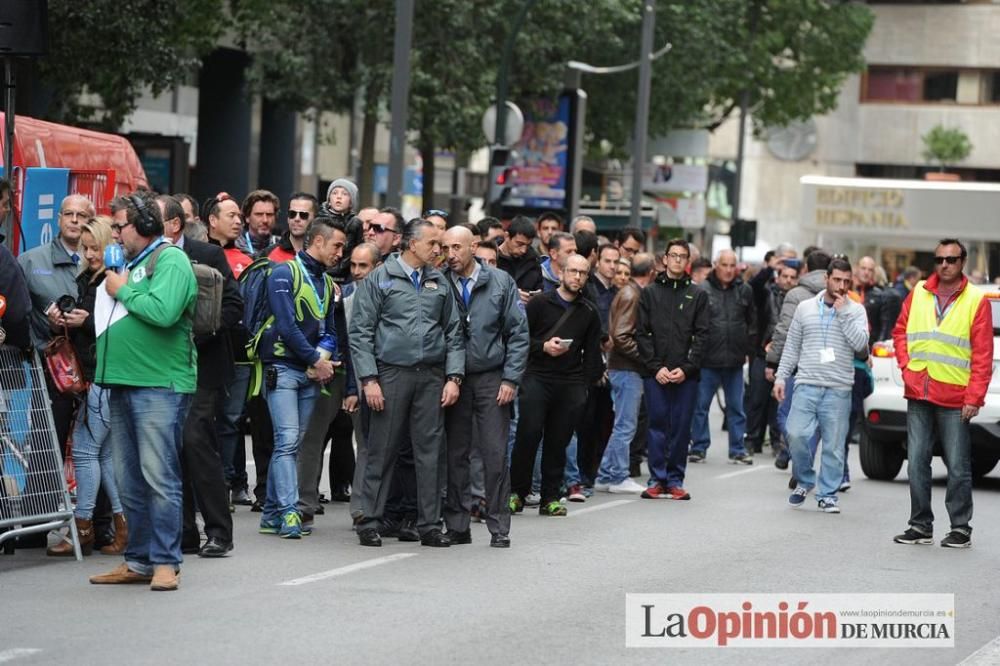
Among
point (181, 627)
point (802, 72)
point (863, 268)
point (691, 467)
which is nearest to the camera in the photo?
point (181, 627)

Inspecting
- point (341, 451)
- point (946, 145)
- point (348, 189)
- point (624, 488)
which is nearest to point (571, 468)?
point (624, 488)

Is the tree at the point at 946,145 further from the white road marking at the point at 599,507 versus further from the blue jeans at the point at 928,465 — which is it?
the blue jeans at the point at 928,465

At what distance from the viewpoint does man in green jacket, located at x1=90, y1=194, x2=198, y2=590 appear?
9.35m

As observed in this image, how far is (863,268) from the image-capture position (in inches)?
826

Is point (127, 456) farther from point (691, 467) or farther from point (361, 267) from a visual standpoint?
point (691, 467)

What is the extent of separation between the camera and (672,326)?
1484cm

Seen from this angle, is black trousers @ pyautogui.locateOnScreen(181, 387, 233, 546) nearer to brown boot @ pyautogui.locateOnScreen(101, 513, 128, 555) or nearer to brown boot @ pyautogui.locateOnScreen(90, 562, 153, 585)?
brown boot @ pyautogui.locateOnScreen(101, 513, 128, 555)

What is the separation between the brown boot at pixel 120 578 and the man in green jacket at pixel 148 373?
0.03m

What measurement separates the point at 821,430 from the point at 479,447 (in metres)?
3.76

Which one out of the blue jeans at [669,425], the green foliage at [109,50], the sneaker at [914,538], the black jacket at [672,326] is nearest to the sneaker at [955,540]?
the sneaker at [914,538]

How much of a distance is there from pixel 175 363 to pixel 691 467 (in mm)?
9262

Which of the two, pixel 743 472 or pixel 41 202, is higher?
pixel 41 202

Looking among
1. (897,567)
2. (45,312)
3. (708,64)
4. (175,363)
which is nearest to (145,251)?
(175,363)

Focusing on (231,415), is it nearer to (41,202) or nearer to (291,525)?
(291,525)
